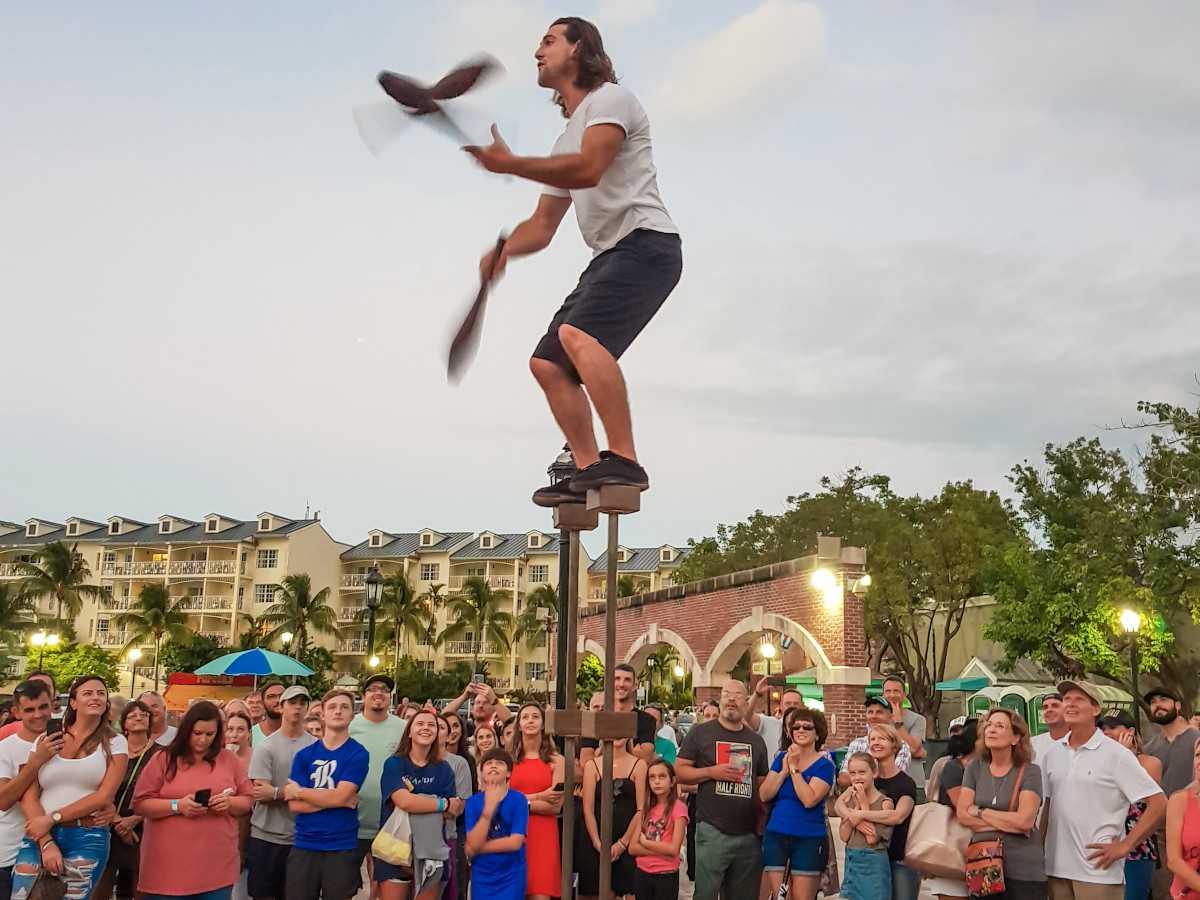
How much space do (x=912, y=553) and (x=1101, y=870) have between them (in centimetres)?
2629

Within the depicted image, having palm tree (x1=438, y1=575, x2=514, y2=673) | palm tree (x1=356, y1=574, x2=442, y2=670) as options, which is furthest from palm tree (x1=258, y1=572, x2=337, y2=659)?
palm tree (x1=438, y1=575, x2=514, y2=673)

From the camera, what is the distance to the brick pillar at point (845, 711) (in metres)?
17.4

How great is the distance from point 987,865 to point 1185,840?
0.93 metres

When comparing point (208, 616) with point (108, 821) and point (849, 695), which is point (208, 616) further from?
point (108, 821)

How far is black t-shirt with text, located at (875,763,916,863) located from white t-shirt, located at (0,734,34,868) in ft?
15.4

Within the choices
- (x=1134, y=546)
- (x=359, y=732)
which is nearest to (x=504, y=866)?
(x=359, y=732)

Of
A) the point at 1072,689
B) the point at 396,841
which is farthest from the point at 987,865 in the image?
the point at 396,841

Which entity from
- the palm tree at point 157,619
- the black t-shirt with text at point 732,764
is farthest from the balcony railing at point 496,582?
the black t-shirt with text at point 732,764

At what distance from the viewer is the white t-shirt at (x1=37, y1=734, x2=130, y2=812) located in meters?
5.45

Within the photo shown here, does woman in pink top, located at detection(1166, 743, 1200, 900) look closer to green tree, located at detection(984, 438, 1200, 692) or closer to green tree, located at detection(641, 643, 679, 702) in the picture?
green tree, located at detection(984, 438, 1200, 692)

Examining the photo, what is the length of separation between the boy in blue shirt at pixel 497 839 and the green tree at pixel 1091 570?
17.7m

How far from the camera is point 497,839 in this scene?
240 inches

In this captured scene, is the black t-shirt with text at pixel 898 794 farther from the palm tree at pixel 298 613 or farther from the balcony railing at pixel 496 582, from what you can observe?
the balcony railing at pixel 496 582

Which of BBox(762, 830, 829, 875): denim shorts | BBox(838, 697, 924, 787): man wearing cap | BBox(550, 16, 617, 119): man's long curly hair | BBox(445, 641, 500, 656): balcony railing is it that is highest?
BBox(445, 641, 500, 656): balcony railing
